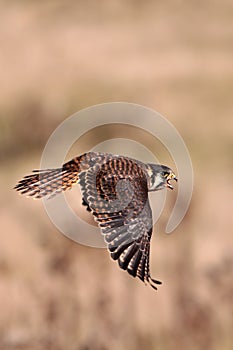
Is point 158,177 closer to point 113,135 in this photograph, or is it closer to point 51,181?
point 51,181

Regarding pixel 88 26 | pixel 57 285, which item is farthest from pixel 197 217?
pixel 88 26

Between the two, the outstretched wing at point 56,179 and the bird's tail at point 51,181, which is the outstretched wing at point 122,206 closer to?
the outstretched wing at point 56,179

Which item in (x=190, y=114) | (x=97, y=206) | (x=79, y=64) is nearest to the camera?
(x=97, y=206)

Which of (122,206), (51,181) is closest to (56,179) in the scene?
(51,181)

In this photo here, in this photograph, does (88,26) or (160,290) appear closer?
(160,290)

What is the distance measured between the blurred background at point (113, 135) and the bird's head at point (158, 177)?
18.0 feet

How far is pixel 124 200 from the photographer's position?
17.3 feet

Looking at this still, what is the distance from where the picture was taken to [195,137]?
19.9 meters

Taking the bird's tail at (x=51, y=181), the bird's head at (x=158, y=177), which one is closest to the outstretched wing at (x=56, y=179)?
the bird's tail at (x=51, y=181)

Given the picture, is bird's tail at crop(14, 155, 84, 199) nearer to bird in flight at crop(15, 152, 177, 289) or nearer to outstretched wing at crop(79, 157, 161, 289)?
bird in flight at crop(15, 152, 177, 289)

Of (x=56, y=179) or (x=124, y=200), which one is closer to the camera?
(x=124, y=200)

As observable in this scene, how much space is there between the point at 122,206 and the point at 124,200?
0.15ft

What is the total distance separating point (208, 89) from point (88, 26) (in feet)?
21.3

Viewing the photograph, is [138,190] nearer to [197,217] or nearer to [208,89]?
[197,217]
